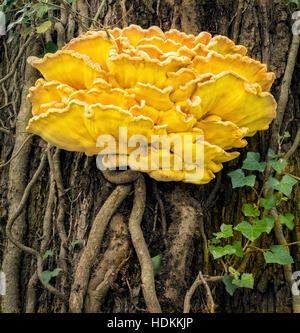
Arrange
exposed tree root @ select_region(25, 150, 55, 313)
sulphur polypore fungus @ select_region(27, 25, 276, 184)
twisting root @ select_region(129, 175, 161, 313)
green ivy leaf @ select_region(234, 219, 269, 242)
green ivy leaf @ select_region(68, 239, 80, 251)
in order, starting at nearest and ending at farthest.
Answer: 1. sulphur polypore fungus @ select_region(27, 25, 276, 184)
2. twisting root @ select_region(129, 175, 161, 313)
3. green ivy leaf @ select_region(234, 219, 269, 242)
4. green ivy leaf @ select_region(68, 239, 80, 251)
5. exposed tree root @ select_region(25, 150, 55, 313)

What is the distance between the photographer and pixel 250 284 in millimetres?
1708

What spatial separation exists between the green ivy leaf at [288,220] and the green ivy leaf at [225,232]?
296 mm

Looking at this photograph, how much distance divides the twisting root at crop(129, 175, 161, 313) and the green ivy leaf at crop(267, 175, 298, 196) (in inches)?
26.3

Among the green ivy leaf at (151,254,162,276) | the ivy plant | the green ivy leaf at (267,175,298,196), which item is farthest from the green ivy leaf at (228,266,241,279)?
the green ivy leaf at (267,175,298,196)

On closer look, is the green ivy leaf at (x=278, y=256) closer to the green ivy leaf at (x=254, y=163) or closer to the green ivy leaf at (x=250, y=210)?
the green ivy leaf at (x=250, y=210)

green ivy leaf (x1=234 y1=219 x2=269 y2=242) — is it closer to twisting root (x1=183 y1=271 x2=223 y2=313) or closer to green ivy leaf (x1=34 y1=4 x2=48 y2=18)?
twisting root (x1=183 y1=271 x2=223 y2=313)

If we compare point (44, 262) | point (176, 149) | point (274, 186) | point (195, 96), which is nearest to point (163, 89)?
point (195, 96)

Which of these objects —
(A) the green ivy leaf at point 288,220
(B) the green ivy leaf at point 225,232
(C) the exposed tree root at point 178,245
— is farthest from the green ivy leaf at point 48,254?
(A) the green ivy leaf at point 288,220

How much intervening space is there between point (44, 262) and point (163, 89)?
4.03 ft

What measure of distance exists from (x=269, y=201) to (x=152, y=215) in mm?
622

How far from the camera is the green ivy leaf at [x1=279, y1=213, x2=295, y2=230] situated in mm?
1812

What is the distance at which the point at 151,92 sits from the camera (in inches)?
54.3

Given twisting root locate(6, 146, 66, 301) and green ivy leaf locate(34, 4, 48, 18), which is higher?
green ivy leaf locate(34, 4, 48, 18)
